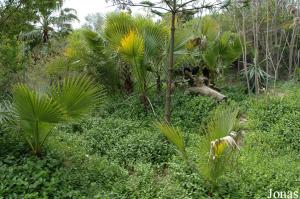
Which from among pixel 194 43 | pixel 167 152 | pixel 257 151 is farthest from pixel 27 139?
pixel 194 43

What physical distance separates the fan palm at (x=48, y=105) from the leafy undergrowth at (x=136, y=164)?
1.14 ft

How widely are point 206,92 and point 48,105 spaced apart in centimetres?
514

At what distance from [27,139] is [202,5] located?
353cm

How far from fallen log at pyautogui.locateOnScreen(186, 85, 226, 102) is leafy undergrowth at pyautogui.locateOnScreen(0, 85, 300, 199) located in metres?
1.35

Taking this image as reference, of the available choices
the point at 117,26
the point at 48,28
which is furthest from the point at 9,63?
the point at 48,28

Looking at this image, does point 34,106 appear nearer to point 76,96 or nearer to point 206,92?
point 76,96

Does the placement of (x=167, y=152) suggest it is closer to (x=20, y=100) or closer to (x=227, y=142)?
(x=227, y=142)

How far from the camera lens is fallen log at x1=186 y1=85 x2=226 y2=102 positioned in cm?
795

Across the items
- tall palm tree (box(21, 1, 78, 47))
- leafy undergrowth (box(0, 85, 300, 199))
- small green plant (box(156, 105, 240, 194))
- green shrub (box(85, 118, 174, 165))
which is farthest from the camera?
tall palm tree (box(21, 1, 78, 47))

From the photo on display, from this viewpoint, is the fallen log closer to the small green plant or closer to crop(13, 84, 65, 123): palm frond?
the small green plant

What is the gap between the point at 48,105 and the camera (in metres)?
3.78

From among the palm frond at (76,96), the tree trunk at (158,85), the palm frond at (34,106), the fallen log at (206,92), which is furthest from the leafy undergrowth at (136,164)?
the tree trunk at (158,85)

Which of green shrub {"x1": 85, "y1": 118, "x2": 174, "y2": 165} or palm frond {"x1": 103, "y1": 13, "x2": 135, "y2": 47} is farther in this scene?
palm frond {"x1": 103, "y1": 13, "x2": 135, "y2": 47}

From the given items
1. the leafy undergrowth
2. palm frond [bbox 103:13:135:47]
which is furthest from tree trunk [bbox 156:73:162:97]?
the leafy undergrowth
